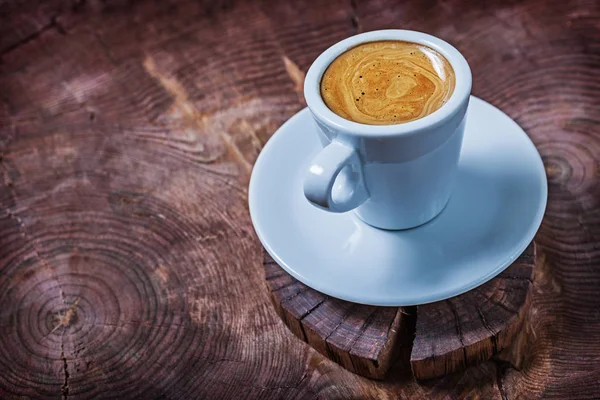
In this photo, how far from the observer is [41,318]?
39.8 inches

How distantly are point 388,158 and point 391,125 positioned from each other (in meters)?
0.04

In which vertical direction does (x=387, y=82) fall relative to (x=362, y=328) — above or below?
above

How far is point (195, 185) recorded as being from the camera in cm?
113

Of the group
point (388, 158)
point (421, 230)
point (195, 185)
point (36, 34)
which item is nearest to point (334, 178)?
point (388, 158)

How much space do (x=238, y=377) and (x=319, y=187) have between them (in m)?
0.30

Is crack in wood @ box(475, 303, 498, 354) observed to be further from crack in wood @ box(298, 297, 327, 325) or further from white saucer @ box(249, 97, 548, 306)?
crack in wood @ box(298, 297, 327, 325)

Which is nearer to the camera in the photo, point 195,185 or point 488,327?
point 488,327

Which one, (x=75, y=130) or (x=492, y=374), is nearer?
(x=492, y=374)

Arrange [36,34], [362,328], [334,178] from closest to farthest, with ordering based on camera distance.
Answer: [334,178] < [362,328] < [36,34]

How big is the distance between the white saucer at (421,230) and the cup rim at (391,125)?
0.55 ft

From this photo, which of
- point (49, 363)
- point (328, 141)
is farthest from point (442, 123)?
point (49, 363)

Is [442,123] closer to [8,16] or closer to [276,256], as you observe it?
[276,256]

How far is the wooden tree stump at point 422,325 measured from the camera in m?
0.86

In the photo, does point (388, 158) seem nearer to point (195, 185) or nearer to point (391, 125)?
point (391, 125)
